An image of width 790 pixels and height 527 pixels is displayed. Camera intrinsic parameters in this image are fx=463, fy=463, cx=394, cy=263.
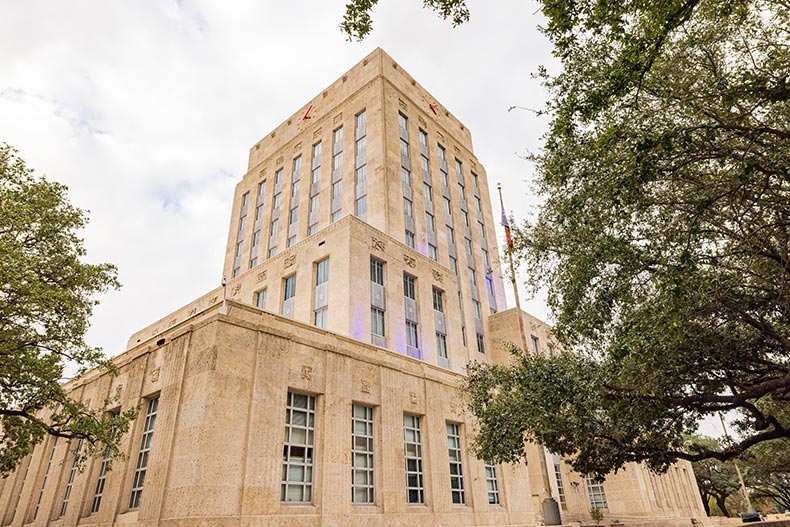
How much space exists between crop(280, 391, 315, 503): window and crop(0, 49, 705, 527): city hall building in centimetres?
5

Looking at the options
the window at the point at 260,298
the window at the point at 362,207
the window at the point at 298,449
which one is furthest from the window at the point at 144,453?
the window at the point at 362,207

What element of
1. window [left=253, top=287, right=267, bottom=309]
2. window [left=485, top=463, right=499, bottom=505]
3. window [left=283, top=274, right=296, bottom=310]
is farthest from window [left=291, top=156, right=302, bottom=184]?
window [left=485, top=463, right=499, bottom=505]

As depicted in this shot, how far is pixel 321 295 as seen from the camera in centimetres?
2842

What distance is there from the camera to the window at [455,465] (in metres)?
20.2

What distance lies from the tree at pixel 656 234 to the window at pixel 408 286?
13.9 meters

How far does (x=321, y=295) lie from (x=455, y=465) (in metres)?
12.7

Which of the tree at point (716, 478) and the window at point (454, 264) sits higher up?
the window at point (454, 264)

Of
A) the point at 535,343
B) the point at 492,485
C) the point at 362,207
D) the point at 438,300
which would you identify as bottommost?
the point at 492,485

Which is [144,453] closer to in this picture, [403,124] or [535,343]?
[535,343]

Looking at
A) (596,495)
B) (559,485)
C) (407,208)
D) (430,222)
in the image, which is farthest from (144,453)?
(596,495)

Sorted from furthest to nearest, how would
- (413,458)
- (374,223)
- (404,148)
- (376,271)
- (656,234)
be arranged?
(404,148) → (374,223) → (376,271) → (413,458) → (656,234)

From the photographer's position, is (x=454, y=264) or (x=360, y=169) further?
(x=454, y=264)

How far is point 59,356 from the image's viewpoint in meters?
14.8

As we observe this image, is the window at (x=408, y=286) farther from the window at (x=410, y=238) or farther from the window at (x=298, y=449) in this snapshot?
the window at (x=298, y=449)
